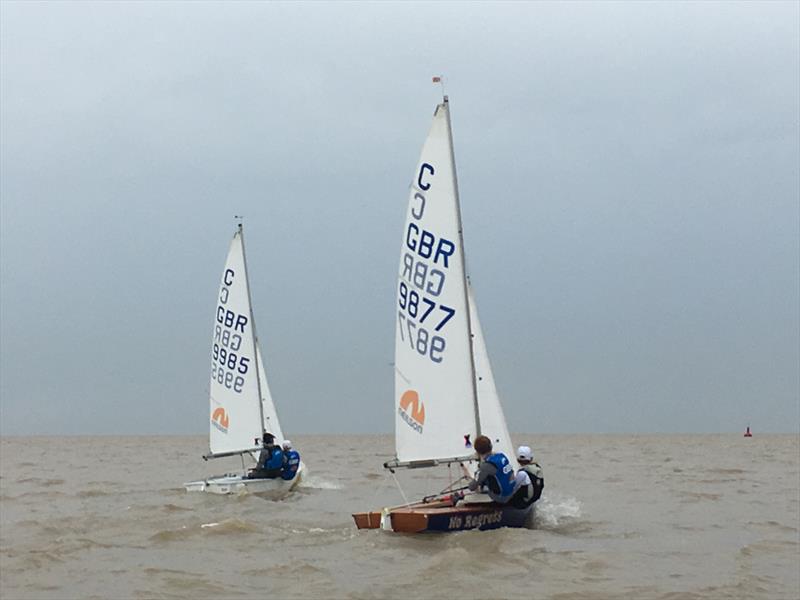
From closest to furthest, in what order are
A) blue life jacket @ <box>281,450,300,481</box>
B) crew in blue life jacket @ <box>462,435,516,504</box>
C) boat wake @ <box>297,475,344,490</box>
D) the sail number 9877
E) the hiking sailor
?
crew in blue life jacket @ <box>462,435,516,504</box>, the hiking sailor, the sail number 9877, blue life jacket @ <box>281,450,300,481</box>, boat wake @ <box>297,475,344,490</box>

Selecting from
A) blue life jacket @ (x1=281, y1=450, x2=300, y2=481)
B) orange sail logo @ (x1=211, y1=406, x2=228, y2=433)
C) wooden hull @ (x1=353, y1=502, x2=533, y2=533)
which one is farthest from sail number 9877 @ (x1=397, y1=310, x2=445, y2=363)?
orange sail logo @ (x1=211, y1=406, x2=228, y2=433)

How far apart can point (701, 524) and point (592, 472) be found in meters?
14.8

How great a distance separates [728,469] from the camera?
100 feet

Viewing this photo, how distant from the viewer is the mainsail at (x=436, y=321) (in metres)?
12.6

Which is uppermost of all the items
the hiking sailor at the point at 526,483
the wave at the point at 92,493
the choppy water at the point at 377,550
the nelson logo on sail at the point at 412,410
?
the nelson logo on sail at the point at 412,410

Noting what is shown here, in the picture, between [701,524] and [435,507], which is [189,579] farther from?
[701,524]

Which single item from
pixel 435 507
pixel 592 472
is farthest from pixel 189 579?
pixel 592 472

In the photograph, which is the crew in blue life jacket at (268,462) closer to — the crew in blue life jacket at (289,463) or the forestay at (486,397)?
the crew in blue life jacket at (289,463)

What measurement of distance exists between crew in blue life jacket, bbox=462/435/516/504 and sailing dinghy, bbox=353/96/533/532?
0.24 meters

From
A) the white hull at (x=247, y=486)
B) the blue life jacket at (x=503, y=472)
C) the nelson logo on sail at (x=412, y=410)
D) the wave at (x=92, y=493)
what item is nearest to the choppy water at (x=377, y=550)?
the white hull at (x=247, y=486)

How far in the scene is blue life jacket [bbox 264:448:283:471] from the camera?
1856 centimetres

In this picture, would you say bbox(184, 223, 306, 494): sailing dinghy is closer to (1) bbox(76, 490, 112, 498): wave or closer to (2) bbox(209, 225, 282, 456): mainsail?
(2) bbox(209, 225, 282, 456): mainsail

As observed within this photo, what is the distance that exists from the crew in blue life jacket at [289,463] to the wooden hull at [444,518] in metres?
6.49

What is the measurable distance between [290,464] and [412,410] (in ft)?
21.2
